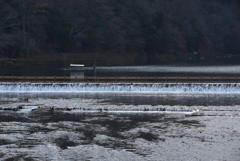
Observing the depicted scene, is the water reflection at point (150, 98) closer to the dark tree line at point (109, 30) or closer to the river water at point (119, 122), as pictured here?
the river water at point (119, 122)

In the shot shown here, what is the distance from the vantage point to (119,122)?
76.0ft

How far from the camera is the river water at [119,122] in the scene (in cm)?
1758

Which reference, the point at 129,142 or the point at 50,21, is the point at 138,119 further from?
the point at 50,21

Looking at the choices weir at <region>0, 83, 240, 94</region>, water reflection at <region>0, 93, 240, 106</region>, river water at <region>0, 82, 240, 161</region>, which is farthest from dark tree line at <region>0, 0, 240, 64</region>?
river water at <region>0, 82, 240, 161</region>

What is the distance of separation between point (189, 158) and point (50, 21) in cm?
5440

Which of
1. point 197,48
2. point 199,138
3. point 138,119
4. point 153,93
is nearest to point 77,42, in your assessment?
point 197,48

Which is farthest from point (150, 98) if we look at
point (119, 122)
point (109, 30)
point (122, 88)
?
point (109, 30)

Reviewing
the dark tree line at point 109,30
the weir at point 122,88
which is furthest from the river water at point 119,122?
the dark tree line at point 109,30

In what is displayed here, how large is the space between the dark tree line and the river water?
29.8 m

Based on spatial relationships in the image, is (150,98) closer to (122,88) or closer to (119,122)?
(122,88)

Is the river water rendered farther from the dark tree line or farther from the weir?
the dark tree line

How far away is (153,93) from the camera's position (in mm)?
35062

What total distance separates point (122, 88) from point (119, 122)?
12.5m

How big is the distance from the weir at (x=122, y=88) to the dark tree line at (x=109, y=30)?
26.2m
